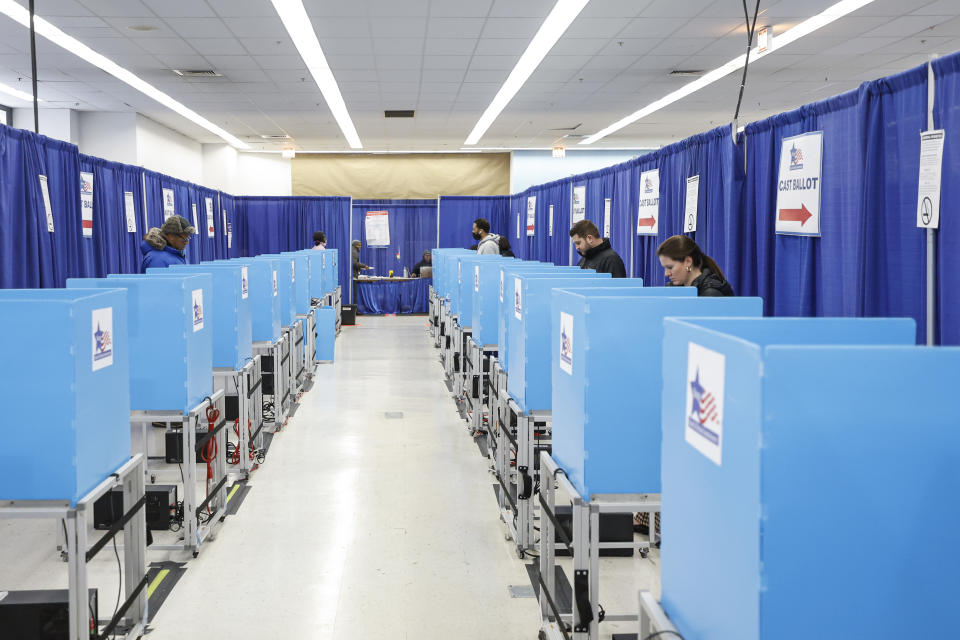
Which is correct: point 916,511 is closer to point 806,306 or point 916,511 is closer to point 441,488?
point 806,306

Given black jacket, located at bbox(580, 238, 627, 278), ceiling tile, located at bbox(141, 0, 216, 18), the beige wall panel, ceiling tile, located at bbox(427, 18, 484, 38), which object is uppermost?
ceiling tile, located at bbox(427, 18, 484, 38)

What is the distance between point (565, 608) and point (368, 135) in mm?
12305

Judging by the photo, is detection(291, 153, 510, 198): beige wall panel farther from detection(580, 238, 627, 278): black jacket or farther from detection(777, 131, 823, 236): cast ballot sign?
detection(777, 131, 823, 236): cast ballot sign

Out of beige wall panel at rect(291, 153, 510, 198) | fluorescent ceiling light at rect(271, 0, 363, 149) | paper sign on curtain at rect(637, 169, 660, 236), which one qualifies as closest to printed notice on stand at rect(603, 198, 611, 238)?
paper sign on curtain at rect(637, 169, 660, 236)

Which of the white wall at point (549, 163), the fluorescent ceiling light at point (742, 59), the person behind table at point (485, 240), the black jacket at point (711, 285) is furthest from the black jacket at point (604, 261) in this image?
the white wall at point (549, 163)

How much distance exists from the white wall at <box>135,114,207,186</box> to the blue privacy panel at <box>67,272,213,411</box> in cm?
967

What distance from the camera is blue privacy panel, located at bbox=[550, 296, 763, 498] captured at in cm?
213

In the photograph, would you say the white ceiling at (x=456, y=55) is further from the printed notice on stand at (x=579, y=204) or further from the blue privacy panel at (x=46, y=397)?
the blue privacy panel at (x=46, y=397)

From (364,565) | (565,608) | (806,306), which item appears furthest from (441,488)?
(806,306)

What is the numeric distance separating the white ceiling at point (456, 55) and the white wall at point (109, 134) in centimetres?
34

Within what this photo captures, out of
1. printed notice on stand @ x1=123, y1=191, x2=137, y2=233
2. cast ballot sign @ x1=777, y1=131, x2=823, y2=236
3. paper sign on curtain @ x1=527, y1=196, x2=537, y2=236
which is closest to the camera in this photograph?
cast ballot sign @ x1=777, y1=131, x2=823, y2=236

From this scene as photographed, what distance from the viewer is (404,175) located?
17234 millimetres

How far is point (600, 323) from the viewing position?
6.96 feet

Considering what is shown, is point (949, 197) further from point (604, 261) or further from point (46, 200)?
point (46, 200)
